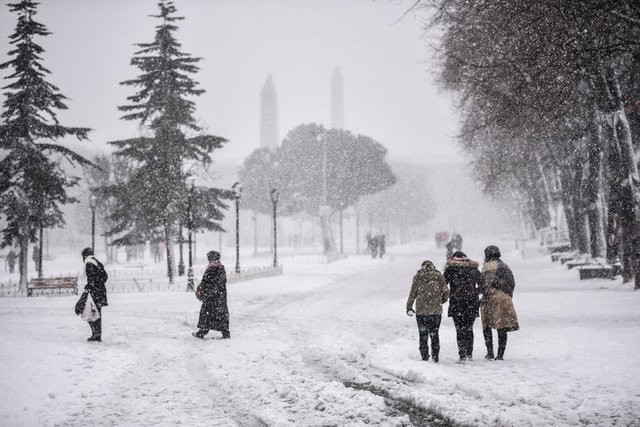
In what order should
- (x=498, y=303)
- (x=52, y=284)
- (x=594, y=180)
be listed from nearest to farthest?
(x=498, y=303) < (x=594, y=180) < (x=52, y=284)

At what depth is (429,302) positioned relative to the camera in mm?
7777

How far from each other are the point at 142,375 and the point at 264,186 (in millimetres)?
50366

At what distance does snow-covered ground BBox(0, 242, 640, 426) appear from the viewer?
575 centimetres

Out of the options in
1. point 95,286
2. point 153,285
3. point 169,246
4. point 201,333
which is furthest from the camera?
point 169,246

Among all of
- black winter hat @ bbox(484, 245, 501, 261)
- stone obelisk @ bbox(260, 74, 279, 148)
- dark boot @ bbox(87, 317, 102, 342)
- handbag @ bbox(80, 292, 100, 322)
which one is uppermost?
stone obelisk @ bbox(260, 74, 279, 148)

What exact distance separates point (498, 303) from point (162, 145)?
2118cm

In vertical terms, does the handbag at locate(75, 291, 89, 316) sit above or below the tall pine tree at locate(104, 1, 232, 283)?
below

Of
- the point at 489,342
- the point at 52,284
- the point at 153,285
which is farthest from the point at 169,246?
the point at 489,342

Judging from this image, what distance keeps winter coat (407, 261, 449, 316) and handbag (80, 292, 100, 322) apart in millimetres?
6120

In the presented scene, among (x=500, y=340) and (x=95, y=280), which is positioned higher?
(x=95, y=280)

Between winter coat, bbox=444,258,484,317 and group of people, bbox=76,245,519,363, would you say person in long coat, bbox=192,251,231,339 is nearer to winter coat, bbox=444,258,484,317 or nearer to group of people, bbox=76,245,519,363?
group of people, bbox=76,245,519,363

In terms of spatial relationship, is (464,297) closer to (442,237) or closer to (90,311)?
(90,311)

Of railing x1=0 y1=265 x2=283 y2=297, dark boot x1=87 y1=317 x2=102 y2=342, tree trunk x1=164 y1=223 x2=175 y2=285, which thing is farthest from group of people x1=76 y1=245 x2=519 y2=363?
tree trunk x1=164 y1=223 x2=175 y2=285

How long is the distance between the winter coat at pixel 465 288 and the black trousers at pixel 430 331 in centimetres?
31
